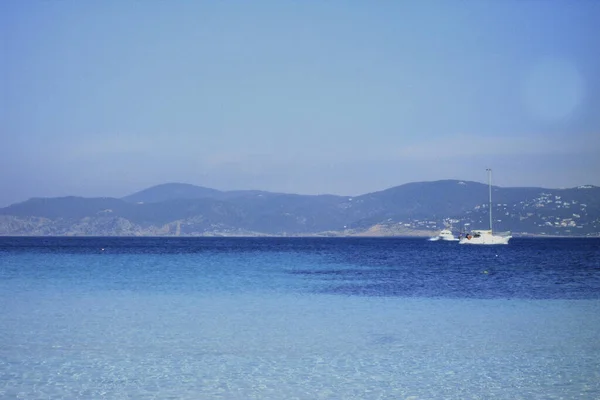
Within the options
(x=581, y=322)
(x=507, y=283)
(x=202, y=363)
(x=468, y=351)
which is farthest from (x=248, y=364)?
(x=507, y=283)

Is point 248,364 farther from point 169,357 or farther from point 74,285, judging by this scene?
point 74,285

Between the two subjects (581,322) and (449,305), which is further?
(449,305)

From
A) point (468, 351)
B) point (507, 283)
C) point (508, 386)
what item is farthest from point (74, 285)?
point (508, 386)

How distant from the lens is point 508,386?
57.2ft

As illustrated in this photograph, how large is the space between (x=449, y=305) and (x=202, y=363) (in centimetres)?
1730

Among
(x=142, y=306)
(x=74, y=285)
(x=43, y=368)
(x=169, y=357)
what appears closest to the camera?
(x=43, y=368)

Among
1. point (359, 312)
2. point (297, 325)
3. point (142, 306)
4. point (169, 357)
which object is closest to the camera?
point (169, 357)

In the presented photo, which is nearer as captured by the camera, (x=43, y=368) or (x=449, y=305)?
(x=43, y=368)

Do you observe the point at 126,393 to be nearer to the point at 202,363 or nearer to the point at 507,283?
the point at 202,363

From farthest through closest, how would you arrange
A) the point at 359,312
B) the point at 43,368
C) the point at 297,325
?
the point at 359,312, the point at 297,325, the point at 43,368

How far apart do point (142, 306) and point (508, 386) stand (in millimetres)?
20358

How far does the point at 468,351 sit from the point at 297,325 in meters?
7.28

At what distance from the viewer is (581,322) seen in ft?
93.1

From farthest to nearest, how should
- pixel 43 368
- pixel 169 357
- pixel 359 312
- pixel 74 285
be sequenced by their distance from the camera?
1. pixel 74 285
2. pixel 359 312
3. pixel 169 357
4. pixel 43 368
